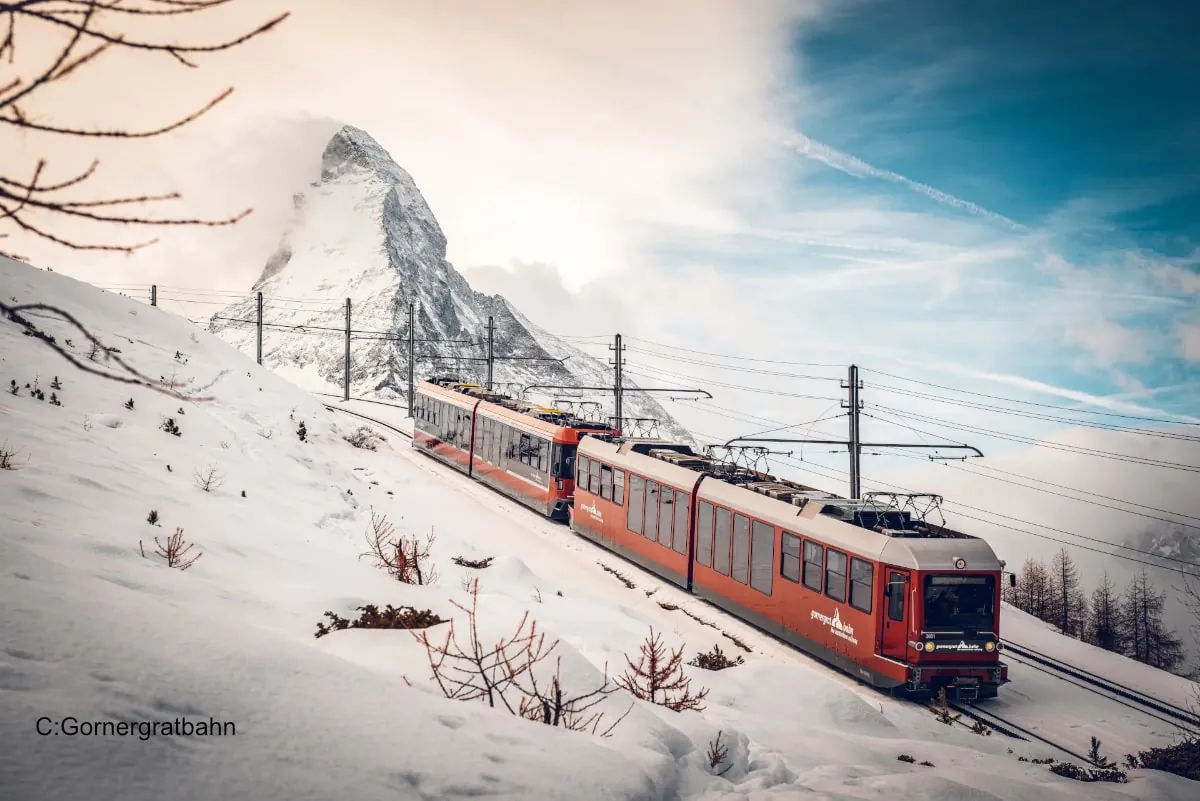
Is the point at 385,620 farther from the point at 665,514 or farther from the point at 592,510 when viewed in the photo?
the point at 592,510

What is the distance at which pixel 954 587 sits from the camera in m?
13.5

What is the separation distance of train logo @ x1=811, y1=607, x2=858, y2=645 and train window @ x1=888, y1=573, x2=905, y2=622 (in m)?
0.99

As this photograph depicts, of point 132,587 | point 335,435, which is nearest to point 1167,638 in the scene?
point 335,435

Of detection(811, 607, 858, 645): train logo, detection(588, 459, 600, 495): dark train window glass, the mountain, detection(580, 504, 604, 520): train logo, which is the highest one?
the mountain

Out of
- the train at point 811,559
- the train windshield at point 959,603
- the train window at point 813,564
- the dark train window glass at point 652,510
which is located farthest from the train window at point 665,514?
the train windshield at point 959,603

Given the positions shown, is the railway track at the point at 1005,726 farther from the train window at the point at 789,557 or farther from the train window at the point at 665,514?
the train window at the point at 665,514

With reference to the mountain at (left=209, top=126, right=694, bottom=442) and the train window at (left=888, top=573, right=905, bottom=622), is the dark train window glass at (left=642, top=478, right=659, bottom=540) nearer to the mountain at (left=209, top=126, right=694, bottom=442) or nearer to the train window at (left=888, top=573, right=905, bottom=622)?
the train window at (left=888, top=573, right=905, bottom=622)

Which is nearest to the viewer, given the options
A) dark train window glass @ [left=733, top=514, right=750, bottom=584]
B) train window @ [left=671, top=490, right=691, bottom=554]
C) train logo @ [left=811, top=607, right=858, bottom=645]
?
train logo @ [left=811, top=607, right=858, bottom=645]

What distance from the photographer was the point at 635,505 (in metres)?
21.5

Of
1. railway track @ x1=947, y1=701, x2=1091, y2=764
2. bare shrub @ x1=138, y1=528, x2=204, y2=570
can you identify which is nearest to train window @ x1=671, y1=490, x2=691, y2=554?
railway track @ x1=947, y1=701, x2=1091, y2=764

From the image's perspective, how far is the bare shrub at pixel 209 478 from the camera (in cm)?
1474

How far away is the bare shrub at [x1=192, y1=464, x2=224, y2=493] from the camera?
14.7 m

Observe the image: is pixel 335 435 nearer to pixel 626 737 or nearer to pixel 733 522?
pixel 733 522

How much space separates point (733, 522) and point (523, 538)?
805cm
